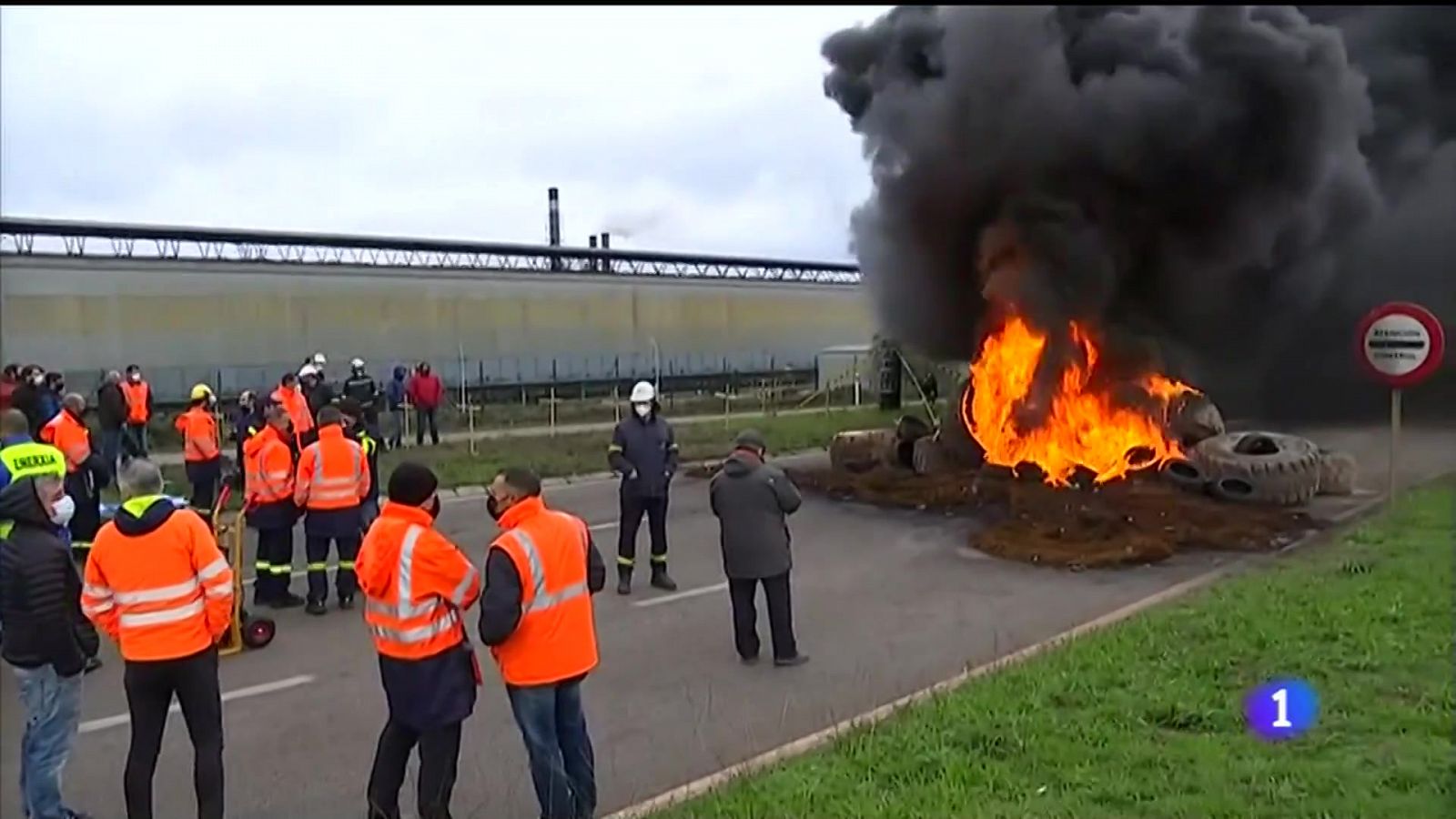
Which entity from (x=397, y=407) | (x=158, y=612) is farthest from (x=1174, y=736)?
(x=397, y=407)

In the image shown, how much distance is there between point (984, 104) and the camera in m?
14.2

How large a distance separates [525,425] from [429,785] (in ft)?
67.9

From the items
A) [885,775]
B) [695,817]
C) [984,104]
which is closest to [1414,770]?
[885,775]

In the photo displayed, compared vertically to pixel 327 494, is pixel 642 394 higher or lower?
higher

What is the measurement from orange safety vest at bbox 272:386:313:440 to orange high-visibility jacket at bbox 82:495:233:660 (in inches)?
246

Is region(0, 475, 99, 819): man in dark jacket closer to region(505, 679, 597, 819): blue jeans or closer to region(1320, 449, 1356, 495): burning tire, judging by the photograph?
region(505, 679, 597, 819): blue jeans

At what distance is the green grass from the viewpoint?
13.8ft

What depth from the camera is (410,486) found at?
14.3 ft

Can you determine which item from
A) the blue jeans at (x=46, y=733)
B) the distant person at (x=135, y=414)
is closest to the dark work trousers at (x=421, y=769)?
the blue jeans at (x=46, y=733)

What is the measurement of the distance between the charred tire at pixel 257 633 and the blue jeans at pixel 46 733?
9.12ft

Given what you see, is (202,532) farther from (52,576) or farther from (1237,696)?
(1237,696)

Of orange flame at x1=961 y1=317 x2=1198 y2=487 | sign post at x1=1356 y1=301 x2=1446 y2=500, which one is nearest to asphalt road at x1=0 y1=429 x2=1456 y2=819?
sign post at x1=1356 y1=301 x2=1446 y2=500

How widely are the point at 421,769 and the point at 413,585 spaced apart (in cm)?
69

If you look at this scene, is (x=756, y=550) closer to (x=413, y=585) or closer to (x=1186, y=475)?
(x=413, y=585)
